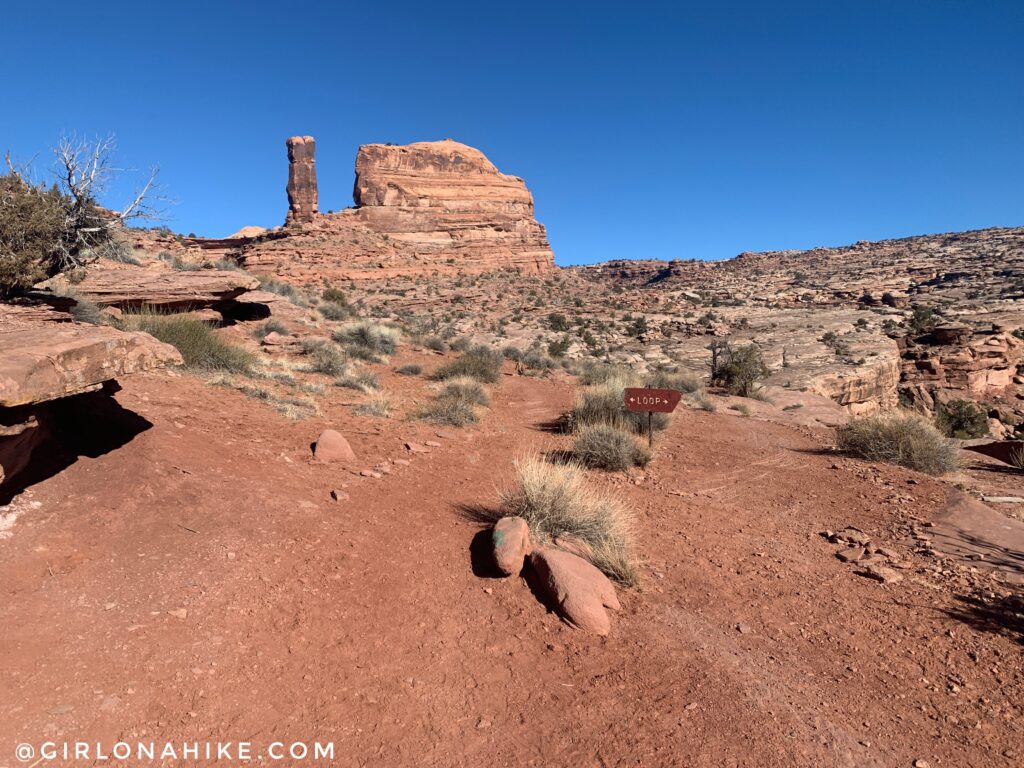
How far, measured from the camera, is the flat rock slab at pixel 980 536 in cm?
432

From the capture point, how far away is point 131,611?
3.12 m

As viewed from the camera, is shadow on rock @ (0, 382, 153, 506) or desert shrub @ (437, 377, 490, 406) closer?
shadow on rock @ (0, 382, 153, 506)

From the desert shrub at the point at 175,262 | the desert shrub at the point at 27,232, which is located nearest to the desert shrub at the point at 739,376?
the desert shrub at the point at 27,232

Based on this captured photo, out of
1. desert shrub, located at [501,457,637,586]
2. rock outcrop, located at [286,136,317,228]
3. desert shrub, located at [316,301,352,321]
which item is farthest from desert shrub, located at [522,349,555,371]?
rock outcrop, located at [286,136,317,228]

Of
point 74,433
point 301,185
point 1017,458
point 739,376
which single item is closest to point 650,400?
point 1017,458

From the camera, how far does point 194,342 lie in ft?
30.6

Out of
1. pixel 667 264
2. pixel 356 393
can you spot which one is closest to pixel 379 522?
pixel 356 393

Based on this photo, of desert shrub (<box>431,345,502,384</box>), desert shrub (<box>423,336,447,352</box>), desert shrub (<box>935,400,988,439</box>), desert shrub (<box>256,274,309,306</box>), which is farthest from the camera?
desert shrub (<box>256,274,309,306</box>)

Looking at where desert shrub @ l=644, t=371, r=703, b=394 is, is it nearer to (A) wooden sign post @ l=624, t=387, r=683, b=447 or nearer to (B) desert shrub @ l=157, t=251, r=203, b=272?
(A) wooden sign post @ l=624, t=387, r=683, b=447

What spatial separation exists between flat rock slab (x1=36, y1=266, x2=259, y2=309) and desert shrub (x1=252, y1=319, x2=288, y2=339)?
3.59ft

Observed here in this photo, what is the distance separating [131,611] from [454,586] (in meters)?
2.02

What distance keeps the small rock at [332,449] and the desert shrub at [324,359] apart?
17.5ft

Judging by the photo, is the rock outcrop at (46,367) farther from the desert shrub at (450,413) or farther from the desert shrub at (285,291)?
the desert shrub at (285,291)

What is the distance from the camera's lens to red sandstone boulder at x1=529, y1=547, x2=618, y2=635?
344cm
